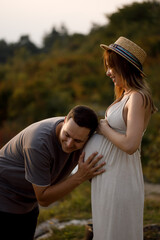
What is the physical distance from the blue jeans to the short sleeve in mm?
457

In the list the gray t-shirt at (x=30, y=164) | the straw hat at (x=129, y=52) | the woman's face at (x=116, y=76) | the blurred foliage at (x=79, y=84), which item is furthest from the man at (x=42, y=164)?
the blurred foliage at (x=79, y=84)

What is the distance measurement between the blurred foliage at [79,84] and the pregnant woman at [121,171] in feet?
15.4

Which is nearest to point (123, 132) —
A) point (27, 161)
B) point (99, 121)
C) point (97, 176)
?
point (99, 121)

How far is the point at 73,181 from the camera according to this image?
2.32 m

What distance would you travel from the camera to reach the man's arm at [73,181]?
89.1 inches

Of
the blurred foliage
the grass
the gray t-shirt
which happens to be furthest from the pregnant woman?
the blurred foliage

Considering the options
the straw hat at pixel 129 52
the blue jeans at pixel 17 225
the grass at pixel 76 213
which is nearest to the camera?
the straw hat at pixel 129 52

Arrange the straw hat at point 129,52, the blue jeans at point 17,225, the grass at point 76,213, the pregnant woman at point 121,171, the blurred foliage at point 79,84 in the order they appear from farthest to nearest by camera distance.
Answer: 1. the blurred foliage at point 79,84
2. the grass at point 76,213
3. the blue jeans at point 17,225
4. the straw hat at point 129,52
5. the pregnant woman at point 121,171

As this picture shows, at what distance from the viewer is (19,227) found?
2592mm

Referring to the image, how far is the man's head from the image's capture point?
220cm

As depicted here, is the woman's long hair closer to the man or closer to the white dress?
the white dress

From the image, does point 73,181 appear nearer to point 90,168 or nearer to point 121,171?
point 90,168

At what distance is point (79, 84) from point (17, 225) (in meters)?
16.7

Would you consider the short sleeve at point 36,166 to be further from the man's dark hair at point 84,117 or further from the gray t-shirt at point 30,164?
the man's dark hair at point 84,117
